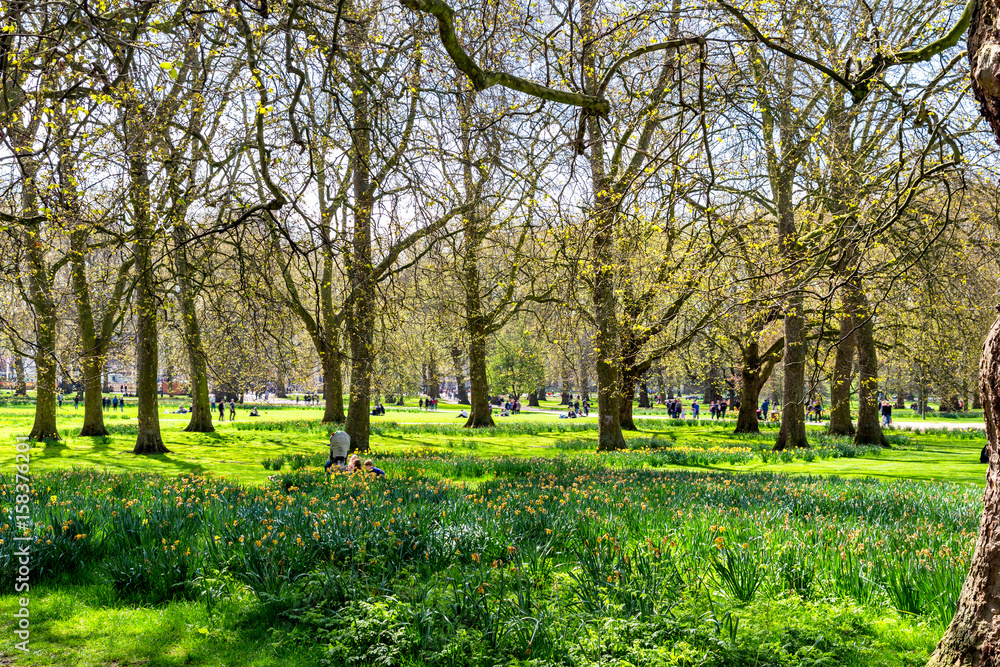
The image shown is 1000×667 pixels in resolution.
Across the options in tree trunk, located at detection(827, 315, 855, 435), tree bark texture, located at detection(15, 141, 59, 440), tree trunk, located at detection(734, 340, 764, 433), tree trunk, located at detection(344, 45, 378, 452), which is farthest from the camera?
tree trunk, located at detection(734, 340, 764, 433)

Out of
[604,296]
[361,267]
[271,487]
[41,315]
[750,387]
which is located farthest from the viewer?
[750,387]

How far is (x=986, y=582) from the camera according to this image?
9.98ft

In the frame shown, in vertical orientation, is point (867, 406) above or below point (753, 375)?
below

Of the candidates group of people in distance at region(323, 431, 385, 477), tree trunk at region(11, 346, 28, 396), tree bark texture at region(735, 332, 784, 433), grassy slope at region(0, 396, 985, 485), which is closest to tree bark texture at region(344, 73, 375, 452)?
grassy slope at region(0, 396, 985, 485)

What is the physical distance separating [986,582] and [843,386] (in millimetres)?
20449

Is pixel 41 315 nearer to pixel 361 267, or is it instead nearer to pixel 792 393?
pixel 361 267

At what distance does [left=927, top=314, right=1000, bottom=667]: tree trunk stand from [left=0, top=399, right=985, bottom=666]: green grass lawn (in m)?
0.54

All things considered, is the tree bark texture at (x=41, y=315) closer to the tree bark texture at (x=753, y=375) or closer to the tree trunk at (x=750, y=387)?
the tree bark texture at (x=753, y=375)

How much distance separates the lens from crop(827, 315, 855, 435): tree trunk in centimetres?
1848

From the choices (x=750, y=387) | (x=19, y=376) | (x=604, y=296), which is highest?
(x=604, y=296)

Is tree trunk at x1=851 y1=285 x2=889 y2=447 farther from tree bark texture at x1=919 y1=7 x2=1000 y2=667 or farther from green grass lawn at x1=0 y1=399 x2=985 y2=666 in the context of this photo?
tree bark texture at x1=919 y1=7 x2=1000 y2=667

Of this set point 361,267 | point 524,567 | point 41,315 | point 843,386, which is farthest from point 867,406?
point 41,315

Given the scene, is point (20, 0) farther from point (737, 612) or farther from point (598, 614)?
point (737, 612)

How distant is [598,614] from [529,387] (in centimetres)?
4185
